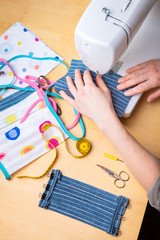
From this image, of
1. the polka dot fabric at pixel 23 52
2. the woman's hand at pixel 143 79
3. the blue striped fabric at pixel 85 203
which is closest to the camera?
the blue striped fabric at pixel 85 203

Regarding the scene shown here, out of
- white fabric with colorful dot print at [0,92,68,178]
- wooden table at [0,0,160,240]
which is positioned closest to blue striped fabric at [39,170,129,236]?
wooden table at [0,0,160,240]

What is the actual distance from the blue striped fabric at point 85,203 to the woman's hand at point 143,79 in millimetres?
423

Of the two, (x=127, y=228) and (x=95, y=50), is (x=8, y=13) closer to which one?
(x=95, y=50)

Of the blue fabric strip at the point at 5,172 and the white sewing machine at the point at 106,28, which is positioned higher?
the white sewing machine at the point at 106,28

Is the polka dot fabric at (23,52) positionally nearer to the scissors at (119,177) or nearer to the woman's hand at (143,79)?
the woman's hand at (143,79)

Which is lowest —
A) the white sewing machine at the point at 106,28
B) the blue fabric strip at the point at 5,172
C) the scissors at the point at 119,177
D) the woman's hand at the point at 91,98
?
the blue fabric strip at the point at 5,172

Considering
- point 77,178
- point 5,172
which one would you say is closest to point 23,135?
point 5,172

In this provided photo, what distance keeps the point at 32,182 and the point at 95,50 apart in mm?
563

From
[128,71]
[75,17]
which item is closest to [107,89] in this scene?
[128,71]

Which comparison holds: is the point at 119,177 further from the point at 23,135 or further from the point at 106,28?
the point at 106,28

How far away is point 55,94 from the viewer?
1.13 meters

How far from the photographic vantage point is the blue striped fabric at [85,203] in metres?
0.92

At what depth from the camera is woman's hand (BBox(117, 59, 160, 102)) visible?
3.39ft

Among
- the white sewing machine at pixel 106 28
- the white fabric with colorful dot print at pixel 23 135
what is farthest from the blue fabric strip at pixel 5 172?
the white sewing machine at pixel 106 28
